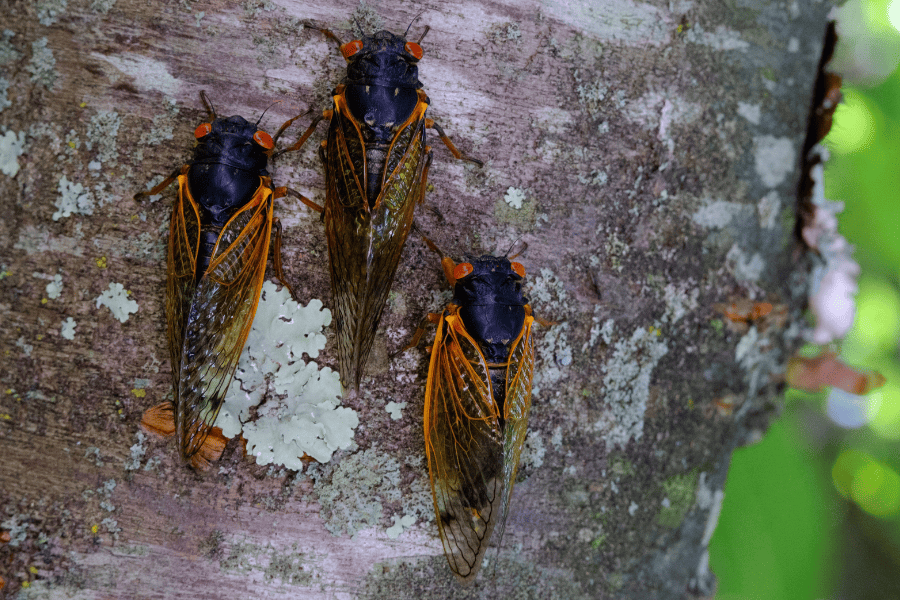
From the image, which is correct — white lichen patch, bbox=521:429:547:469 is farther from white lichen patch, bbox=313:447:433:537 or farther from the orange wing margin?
the orange wing margin

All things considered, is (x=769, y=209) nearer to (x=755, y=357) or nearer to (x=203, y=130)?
(x=755, y=357)

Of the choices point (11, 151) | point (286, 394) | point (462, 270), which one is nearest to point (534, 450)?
point (462, 270)

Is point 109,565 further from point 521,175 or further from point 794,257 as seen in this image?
Answer: point 794,257

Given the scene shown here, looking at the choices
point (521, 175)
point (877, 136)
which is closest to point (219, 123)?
point (521, 175)

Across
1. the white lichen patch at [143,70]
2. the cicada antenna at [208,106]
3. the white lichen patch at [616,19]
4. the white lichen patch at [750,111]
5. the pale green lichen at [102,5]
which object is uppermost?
the white lichen patch at [616,19]

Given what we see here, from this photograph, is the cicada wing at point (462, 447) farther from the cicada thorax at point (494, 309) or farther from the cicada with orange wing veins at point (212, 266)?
the cicada with orange wing veins at point (212, 266)

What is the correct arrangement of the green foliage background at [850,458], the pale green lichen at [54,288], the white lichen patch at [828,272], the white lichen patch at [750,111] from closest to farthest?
the pale green lichen at [54,288] → the white lichen patch at [750,111] → the white lichen patch at [828,272] → the green foliage background at [850,458]

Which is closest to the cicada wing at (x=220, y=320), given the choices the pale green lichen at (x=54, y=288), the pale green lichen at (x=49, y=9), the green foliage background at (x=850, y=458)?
the pale green lichen at (x=54, y=288)
